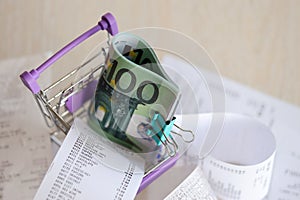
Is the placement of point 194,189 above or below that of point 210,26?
below

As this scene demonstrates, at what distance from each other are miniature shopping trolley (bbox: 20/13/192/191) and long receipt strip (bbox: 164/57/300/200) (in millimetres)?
93

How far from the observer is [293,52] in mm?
822

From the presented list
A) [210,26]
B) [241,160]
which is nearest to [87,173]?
[241,160]

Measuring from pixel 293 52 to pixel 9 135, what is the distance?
0.39 m

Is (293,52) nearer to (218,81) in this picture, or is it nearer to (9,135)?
(218,81)

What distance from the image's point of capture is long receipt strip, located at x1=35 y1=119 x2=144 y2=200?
1.99ft

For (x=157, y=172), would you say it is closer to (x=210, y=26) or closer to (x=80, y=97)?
(x=80, y=97)

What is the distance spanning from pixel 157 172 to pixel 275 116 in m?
0.20

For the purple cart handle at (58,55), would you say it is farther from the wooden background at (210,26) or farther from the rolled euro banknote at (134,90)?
the wooden background at (210,26)

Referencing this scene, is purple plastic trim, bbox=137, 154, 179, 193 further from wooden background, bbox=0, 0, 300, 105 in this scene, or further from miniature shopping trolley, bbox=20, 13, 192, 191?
wooden background, bbox=0, 0, 300, 105

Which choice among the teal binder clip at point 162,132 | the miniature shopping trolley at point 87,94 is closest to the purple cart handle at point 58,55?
the miniature shopping trolley at point 87,94

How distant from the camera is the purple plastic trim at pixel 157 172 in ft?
2.13

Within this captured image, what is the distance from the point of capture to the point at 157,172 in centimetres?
66

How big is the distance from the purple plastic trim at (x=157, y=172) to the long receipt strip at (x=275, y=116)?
0.08 m
